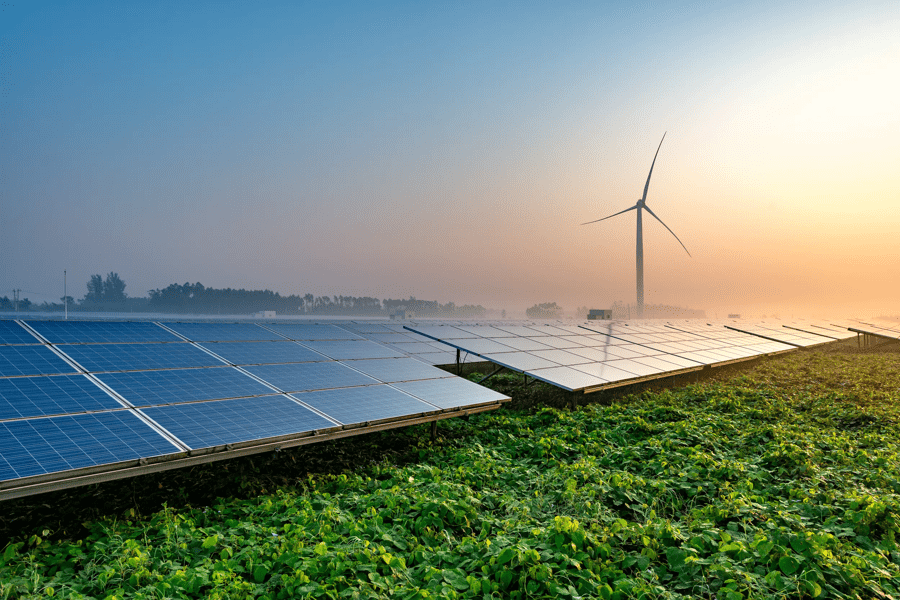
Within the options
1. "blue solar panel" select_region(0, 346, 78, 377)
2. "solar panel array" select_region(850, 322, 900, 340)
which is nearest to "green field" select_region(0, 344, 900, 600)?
"blue solar panel" select_region(0, 346, 78, 377)

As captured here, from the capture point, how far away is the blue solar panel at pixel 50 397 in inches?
312

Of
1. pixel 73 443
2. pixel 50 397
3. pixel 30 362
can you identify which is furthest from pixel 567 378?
pixel 30 362

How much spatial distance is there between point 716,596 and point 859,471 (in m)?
6.38

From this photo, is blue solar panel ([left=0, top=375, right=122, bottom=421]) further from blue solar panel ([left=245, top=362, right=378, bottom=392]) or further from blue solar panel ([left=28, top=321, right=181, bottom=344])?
blue solar panel ([left=245, top=362, right=378, bottom=392])

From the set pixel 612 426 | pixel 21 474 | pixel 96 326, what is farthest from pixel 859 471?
pixel 96 326

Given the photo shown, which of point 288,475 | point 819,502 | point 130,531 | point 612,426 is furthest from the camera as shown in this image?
point 612,426

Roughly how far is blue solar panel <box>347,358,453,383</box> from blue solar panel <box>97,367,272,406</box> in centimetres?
337

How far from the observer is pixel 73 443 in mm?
7254

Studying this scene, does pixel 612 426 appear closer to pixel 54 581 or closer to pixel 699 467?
pixel 699 467

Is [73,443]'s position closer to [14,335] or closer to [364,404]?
[364,404]

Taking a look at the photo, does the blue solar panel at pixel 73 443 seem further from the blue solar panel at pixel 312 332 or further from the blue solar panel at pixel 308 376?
the blue solar panel at pixel 312 332

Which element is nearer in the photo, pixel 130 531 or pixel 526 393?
pixel 130 531

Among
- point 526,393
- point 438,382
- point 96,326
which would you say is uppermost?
point 96,326

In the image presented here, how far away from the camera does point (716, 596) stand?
5.54 m
